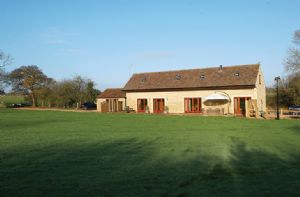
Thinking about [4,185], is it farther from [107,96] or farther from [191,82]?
[107,96]

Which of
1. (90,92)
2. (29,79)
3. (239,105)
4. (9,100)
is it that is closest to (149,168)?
(239,105)

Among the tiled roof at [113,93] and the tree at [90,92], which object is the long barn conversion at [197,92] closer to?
the tiled roof at [113,93]

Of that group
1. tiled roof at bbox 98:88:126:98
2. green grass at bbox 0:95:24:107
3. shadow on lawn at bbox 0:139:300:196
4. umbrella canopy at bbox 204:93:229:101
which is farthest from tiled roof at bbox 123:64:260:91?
green grass at bbox 0:95:24:107

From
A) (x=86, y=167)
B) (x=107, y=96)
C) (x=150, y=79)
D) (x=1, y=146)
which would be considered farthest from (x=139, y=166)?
(x=107, y=96)

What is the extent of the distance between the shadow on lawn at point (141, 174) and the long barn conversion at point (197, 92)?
20137mm

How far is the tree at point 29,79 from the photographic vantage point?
186 ft

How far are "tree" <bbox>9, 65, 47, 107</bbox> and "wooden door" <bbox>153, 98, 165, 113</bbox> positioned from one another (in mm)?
29654

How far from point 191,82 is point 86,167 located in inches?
1075

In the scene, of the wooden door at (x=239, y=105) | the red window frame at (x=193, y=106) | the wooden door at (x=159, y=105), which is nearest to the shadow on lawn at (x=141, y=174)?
the wooden door at (x=239, y=105)

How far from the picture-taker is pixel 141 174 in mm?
6438

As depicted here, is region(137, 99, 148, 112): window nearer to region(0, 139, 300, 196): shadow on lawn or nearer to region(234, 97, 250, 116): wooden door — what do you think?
region(234, 97, 250, 116): wooden door

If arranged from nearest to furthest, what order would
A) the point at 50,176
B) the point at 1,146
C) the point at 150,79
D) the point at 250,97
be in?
the point at 50,176, the point at 1,146, the point at 250,97, the point at 150,79

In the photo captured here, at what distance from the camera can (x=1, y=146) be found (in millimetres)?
10156

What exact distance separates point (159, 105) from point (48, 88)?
89.5ft
